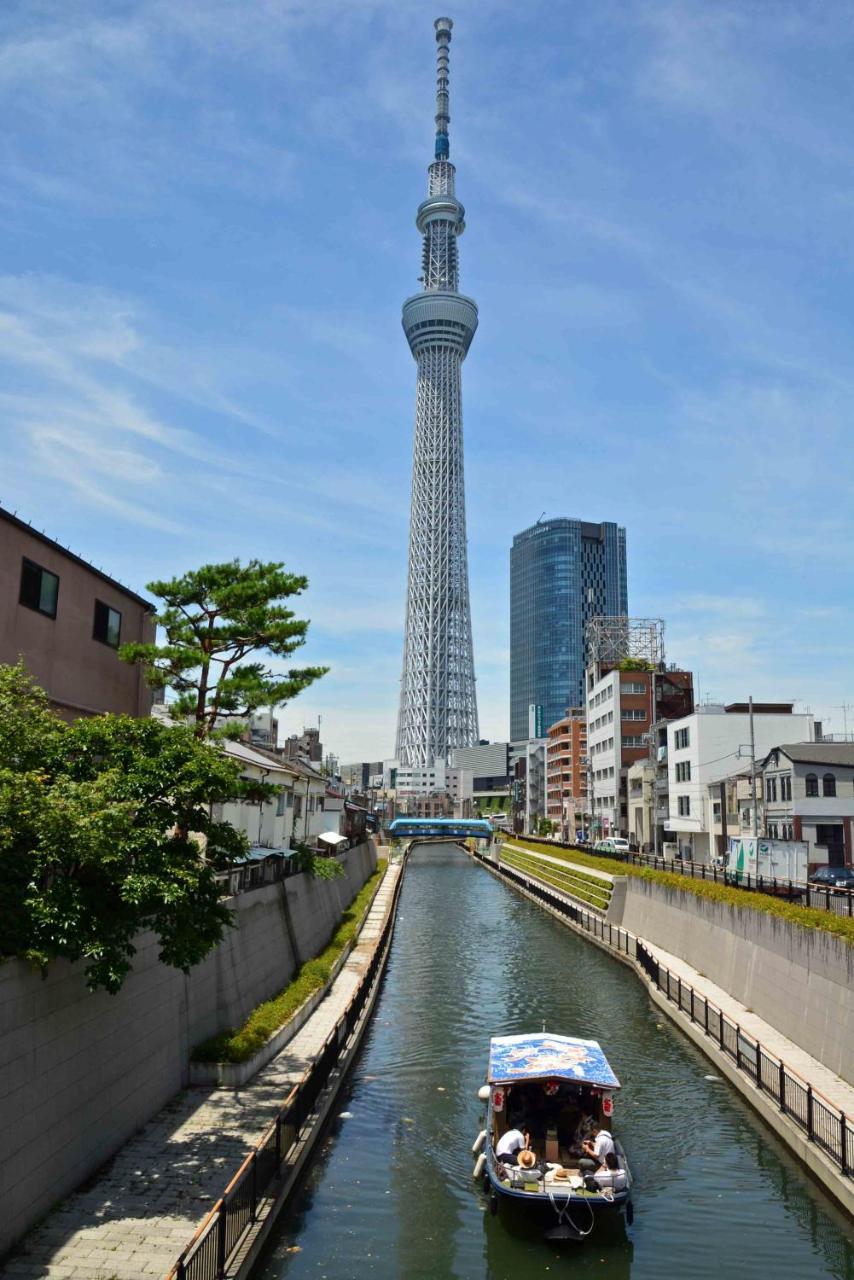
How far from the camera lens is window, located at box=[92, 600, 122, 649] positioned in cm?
3556

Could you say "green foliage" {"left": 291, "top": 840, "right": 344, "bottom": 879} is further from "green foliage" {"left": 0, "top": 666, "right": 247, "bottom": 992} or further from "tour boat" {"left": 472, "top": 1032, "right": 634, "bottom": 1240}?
"tour boat" {"left": 472, "top": 1032, "right": 634, "bottom": 1240}

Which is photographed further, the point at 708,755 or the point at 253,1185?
the point at 708,755

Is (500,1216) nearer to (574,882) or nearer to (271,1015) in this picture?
(271,1015)

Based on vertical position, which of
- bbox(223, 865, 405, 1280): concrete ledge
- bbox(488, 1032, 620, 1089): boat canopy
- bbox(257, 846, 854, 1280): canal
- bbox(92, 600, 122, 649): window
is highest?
bbox(92, 600, 122, 649): window

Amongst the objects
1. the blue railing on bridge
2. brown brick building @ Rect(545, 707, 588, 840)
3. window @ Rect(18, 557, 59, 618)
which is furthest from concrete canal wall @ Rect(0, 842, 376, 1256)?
the blue railing on bridge

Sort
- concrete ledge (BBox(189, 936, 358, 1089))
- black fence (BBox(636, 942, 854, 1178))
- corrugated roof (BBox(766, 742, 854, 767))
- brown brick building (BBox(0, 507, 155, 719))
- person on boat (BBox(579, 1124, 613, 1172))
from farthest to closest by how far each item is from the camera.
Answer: corrugated roof (BBox(766, 742, 854, 767)) → brown brick building (BBox(0, 507, 155, 719)) → concrete ledge (BBox(189, 936, 358, 1089)) → black fence (BBox(636, 942, 854, 1178)) → person on boat (BBox(579, 1124, 613, 1172))

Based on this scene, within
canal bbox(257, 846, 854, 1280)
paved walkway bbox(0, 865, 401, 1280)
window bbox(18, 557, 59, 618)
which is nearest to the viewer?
paved walkway bbox(0, 865, 401, 1280)

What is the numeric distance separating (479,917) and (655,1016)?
114 ft

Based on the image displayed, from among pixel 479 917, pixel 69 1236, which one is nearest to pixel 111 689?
pixel 69 1236

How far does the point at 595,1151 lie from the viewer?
19203 millimetres

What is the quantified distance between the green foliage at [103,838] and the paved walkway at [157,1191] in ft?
12.2

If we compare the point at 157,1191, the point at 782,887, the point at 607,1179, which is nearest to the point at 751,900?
the point at 782,887

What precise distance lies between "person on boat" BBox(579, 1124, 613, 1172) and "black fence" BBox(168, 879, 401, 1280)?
19.8ft

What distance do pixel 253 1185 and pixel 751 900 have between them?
24042 millimetres
